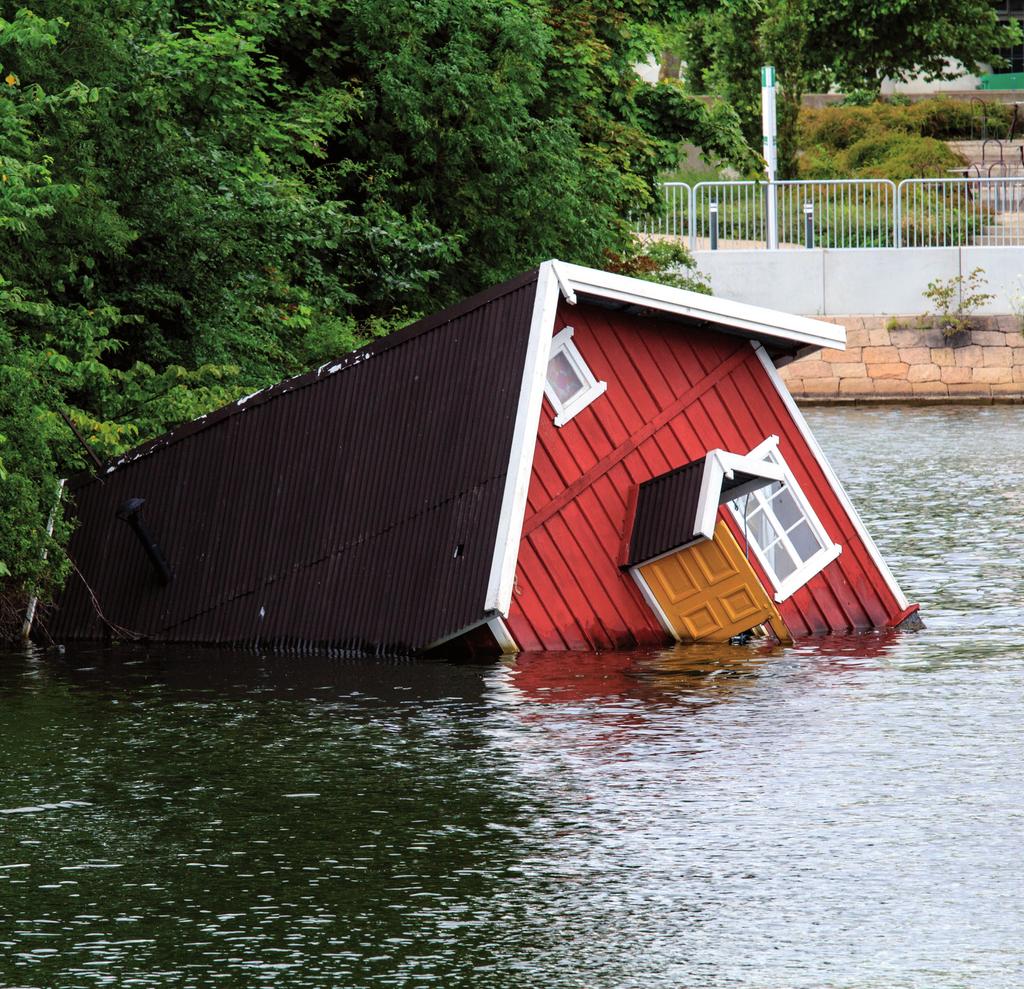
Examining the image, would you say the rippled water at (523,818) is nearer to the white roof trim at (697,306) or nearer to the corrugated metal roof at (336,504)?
the corrugated metal roof at (336,504)

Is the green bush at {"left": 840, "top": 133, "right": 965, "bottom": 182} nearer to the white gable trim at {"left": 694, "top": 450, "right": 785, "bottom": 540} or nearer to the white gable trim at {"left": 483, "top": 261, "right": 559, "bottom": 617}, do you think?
the white gable trim at {"left": 694, "top": 450, "right": 785, "bottom": 540}

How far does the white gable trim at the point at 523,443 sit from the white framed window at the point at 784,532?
2.63 m

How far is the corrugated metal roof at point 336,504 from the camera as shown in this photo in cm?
2077

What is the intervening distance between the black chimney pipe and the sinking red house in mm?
26

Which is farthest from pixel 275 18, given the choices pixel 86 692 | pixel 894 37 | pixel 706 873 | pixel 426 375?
pixel 894 37

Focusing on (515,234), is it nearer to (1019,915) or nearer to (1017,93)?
(1019,915)

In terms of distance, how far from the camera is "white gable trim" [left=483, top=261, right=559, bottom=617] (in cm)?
2014

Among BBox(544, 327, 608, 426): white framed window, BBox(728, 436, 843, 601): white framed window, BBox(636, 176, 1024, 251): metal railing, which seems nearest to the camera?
BBox(544, 327, 608, 426): white framed window

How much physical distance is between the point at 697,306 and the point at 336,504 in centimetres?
398

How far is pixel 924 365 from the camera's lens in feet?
165

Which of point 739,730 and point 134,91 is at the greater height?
point 134,91

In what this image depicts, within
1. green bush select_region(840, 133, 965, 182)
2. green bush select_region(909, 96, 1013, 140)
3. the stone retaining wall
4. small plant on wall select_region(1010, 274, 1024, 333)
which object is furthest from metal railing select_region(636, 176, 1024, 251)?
green bush select_region(909, 96, 1013, 140)

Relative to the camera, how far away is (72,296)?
89.8ft

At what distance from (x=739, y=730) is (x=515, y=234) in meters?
19.8
